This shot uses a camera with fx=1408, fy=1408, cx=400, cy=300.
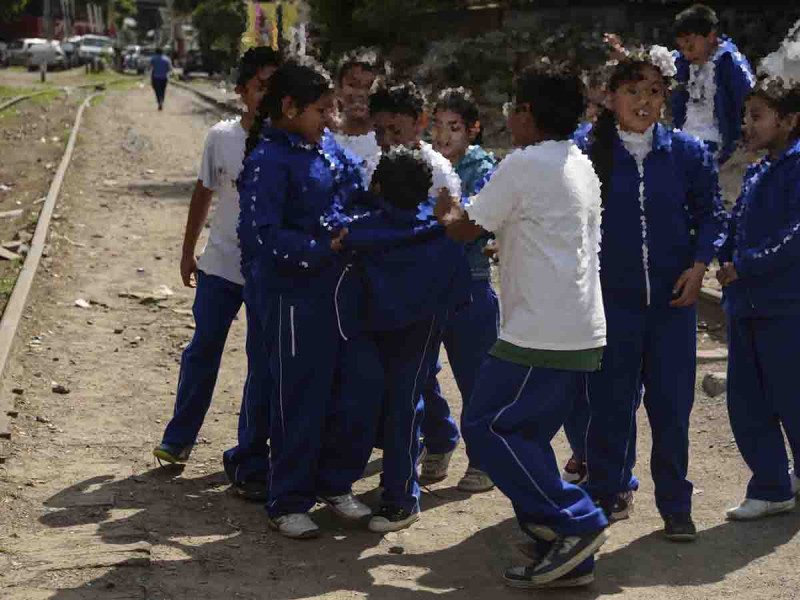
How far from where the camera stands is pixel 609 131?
203 inches

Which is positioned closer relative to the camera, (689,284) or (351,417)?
(689,284)

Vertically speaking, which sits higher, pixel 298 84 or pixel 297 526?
pixel 298 84

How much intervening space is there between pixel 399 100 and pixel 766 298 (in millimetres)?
1616

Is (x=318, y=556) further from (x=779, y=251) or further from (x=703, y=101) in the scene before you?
(x=703, y=101)

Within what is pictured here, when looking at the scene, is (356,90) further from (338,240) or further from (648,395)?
(648,395)

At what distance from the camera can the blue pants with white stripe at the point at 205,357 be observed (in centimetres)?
577

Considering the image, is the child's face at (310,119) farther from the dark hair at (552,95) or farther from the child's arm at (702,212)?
the child's arm at (702,212)

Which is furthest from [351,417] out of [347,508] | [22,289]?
[22,289]

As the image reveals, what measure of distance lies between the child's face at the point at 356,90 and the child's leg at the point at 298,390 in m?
1.06

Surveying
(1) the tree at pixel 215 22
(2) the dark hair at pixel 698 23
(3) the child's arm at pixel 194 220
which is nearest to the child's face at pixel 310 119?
(3) the child's arm at pixel 194 220

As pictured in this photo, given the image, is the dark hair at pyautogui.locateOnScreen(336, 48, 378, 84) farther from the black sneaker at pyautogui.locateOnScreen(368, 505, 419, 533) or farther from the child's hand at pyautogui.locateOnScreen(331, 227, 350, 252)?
the black sneaker at pyautogui.locateOnScreen(368, 505, 419, 533)

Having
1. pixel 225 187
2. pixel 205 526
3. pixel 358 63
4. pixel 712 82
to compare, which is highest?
pixel 358 63

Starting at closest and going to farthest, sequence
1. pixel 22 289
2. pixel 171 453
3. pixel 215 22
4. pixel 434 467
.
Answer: pixel 171 453
pixel 434 467
pixel 22 289
pixel 215 22

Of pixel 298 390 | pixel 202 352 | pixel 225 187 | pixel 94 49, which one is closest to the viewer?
pixel 298 390
